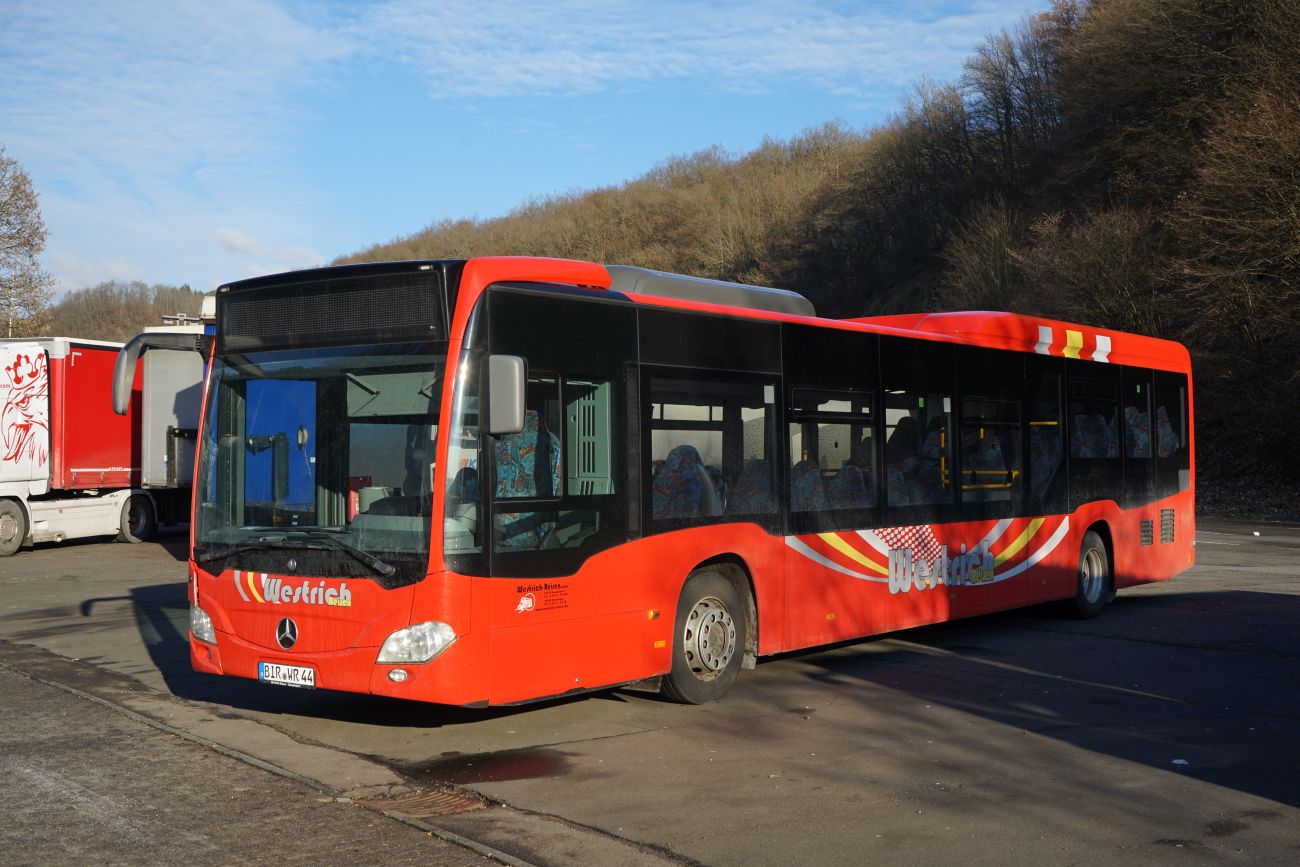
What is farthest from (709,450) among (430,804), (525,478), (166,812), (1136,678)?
(166,812)

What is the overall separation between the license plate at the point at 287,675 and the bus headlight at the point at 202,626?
0.57 metres

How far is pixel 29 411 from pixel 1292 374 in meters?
27.2

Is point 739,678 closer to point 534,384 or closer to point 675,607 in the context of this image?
point 675,607

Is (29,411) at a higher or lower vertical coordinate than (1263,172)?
lower

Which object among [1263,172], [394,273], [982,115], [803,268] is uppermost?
[982,115]

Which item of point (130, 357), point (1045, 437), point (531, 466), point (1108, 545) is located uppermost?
point (130, 357)

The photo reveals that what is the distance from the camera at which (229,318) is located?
29.4 feet

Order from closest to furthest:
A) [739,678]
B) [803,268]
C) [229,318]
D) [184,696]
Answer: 1. [229,318]
2. [184,696]
3. [739,678]
4. [803,268]

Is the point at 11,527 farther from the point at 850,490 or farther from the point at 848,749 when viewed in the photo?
the point at 848,749

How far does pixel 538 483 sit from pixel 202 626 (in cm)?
264

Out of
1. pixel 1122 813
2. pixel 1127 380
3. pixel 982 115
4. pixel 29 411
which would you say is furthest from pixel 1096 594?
pixel 982 115

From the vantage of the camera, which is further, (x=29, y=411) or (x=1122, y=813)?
(x=29, y=411)

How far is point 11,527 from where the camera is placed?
22906mm

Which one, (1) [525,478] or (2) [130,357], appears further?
(2) [130,357]
